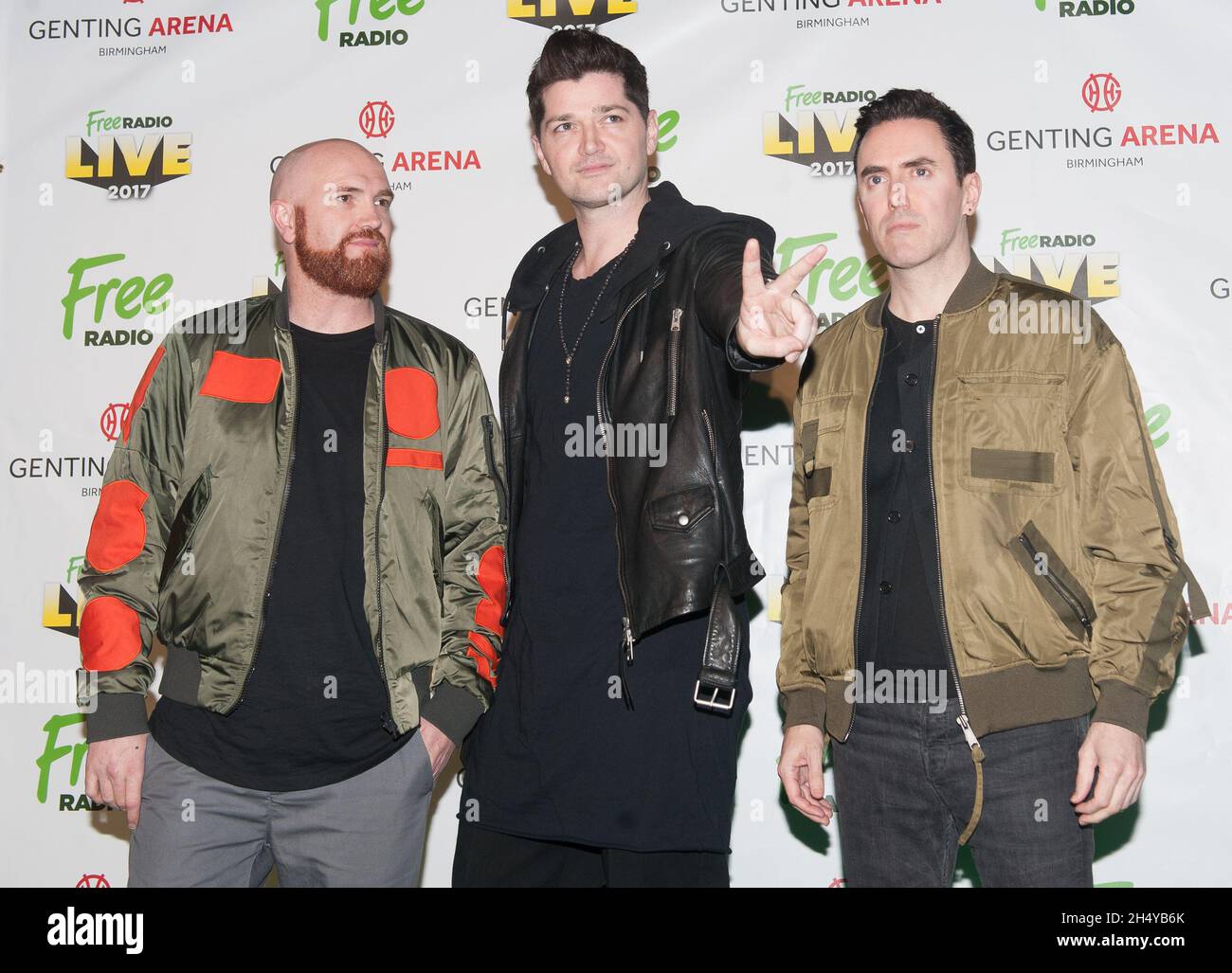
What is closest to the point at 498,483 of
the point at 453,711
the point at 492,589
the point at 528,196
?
the point at 492,589

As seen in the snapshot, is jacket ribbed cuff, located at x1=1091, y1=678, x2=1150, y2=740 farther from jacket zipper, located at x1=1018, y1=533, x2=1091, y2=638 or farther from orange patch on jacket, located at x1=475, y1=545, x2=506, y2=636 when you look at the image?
orange patch on jacket, located at x1=475, y1=545, x2=506, y2=636

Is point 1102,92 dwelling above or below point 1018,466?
above

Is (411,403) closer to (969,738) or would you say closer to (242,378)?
(242,378)

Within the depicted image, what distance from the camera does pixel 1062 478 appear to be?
2.12 meters

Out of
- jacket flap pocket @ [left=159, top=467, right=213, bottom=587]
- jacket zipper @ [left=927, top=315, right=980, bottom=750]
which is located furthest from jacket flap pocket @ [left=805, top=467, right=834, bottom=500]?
jacket flap pocket @ [left=159, top=467, right=213, bottom=587]

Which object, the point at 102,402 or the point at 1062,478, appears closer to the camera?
the point at 1062,478

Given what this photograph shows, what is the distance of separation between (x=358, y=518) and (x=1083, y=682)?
1.49 metres

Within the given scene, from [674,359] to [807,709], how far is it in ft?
2.62

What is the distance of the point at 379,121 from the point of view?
351 centimetres

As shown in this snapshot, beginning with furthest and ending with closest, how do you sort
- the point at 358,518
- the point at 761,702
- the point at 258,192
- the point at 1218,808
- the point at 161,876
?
the point at 258,192, the point at 761,702, the point at 1218,808, the point at 358,518, the point at 161,876

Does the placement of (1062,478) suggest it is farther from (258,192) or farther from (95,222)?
(95,222)

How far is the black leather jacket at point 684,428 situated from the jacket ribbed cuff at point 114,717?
1.07 metres

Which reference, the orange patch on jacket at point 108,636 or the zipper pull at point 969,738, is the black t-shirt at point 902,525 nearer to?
the zipper pull at point 969,738

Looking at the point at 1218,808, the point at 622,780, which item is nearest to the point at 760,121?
the point at 622,780
